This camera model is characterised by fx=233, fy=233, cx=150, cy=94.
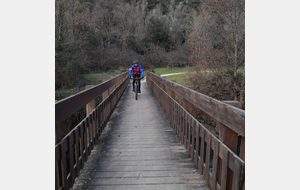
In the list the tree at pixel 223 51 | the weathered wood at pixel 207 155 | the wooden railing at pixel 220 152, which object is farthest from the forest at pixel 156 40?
the weathered wood at pixel 207 155

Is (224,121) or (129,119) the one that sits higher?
(224,121)

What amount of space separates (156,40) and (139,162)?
1913 inches

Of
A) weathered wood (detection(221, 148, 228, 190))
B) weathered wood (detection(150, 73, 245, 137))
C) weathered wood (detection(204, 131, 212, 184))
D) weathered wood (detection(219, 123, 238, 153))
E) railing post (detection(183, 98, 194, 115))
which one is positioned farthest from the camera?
railing post (detection(183, 98, 194, 115))

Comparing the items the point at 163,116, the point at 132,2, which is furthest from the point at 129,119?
the point at 132,2

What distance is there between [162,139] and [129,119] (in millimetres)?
1835

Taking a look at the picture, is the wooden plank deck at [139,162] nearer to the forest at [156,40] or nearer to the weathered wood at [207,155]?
the weathered wood at [207,155]

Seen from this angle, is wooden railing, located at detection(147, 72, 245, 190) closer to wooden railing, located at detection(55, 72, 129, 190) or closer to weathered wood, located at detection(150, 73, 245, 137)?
weathered wood, located at detection(150, 73, 245, 137)

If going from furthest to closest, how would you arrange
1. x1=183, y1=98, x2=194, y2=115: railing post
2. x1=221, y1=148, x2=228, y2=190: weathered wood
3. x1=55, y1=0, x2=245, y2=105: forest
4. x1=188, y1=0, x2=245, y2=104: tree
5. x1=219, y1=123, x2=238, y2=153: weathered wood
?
x1=55, y1=0, x2=245, y2=105: forest
x1=188, y1=0, x2=245, y2=104: tree
x1=183, y1=98, x2=194, y2=115: railing post
x1=219, y1=123, x2=238, y2=153: weathered wood
x1=221, y1=148, x2=228, y2=190: weathered wood

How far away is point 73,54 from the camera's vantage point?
27.9m

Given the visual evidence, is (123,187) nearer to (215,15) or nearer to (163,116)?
(163,116)

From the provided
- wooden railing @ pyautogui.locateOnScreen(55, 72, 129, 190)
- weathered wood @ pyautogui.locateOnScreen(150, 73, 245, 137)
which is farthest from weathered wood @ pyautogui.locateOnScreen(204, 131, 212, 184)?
wooden railing @ pyautogui.locateOnScreen(55, 72, 129, 190)

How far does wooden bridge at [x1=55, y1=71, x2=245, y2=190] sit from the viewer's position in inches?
87.3

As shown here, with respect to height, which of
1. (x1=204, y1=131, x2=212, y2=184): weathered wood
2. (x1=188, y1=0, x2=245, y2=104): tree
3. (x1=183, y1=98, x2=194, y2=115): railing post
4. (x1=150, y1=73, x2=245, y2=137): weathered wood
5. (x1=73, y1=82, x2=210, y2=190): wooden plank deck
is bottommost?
(x1=73, y1=82, x2=210, y2=190): wooden plank deck

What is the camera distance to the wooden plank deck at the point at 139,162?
9.16 feet
